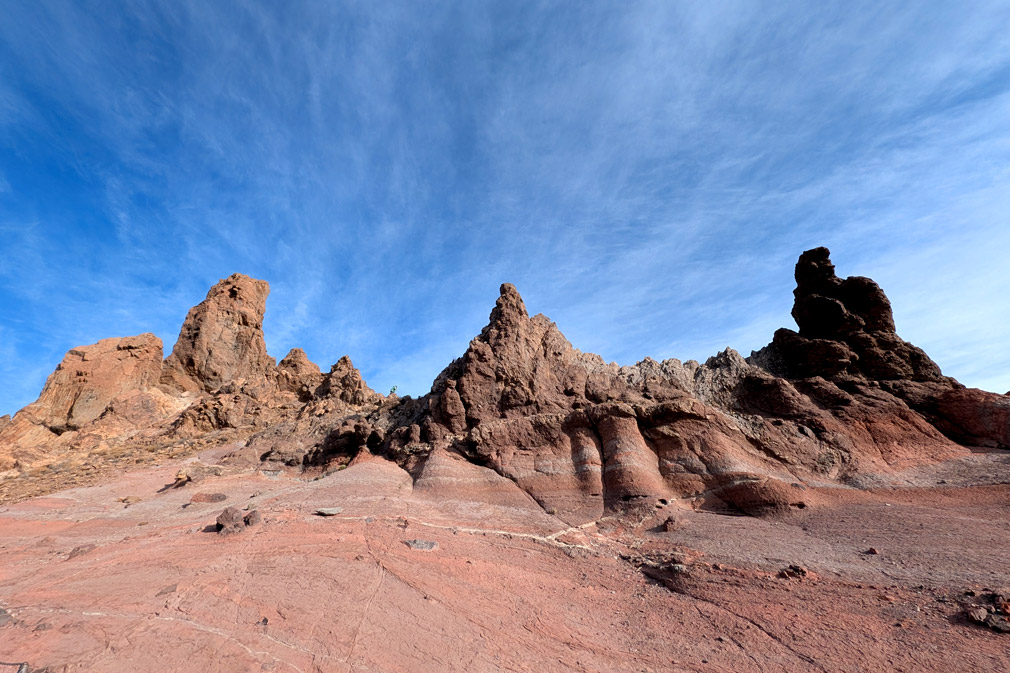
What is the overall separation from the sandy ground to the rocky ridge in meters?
1.65

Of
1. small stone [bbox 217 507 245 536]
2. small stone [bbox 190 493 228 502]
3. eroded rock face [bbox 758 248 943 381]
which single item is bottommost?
small stone [bbox 217 507 245 536]

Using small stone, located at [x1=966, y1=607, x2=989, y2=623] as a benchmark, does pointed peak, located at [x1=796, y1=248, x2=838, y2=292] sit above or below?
above

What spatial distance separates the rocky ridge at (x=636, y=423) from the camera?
1584 cm

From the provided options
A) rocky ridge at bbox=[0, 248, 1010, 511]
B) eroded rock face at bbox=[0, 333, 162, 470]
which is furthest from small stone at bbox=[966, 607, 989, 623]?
eroded rock face at bbox=[0, 333, 162, 470]

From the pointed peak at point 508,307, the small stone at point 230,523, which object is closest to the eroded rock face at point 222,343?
the pointed peak at point 508,307

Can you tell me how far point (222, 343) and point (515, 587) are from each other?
40.4 meters

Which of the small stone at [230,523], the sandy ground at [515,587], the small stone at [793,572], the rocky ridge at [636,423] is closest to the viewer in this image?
the sandy ground at [515,587]

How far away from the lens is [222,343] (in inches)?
1583

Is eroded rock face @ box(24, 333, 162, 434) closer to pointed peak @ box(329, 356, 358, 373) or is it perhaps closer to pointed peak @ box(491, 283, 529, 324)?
pointed peak @ box(329, 356, 358, 373)

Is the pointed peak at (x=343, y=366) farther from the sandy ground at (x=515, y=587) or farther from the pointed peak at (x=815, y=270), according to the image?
the pointed peak at (x=815, y=270)

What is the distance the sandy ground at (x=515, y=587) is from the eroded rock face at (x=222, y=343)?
25497 mm

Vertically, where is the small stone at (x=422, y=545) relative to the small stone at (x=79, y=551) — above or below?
above

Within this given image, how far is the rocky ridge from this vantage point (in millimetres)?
15836

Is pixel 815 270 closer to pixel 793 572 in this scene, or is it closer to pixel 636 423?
pixel 636 423
